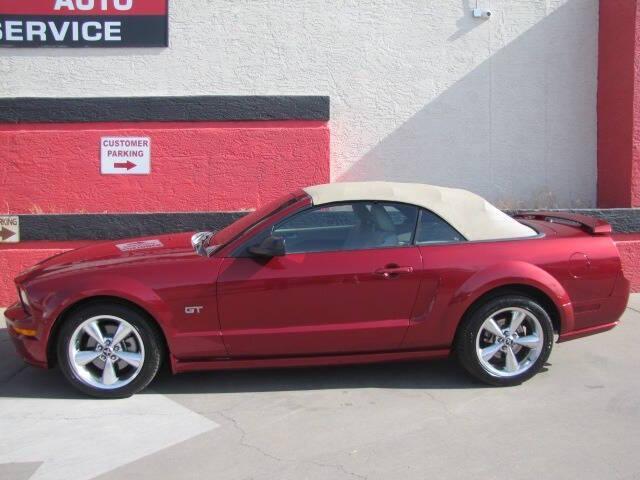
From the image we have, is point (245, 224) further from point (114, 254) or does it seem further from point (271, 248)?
point (114, 254)

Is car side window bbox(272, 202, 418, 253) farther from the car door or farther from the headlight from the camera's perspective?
the headlight

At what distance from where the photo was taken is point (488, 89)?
8.88 m

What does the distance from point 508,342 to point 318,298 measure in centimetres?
145

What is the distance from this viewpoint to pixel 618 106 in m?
8.45

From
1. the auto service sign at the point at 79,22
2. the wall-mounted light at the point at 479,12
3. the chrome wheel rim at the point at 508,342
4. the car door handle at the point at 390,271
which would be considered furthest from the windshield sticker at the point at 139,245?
the wall-mounted light at the point at 479,12

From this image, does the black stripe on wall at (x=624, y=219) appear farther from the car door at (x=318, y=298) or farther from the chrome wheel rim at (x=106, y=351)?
the chrome wheel rim at (x=106, y=351)

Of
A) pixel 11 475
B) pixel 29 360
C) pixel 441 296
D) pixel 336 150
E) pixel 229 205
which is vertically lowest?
pixel 11 475

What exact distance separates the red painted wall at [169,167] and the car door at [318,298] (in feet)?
10.8

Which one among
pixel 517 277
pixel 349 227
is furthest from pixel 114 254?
pixel 517 277

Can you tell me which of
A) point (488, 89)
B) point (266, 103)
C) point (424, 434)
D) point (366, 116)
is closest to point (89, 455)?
point (424, 434)

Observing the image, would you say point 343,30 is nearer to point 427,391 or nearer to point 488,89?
point 488,89

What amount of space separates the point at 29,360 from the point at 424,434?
285 cm

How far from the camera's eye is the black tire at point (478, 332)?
5027 millimetres

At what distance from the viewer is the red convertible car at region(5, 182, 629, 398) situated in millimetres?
4875
